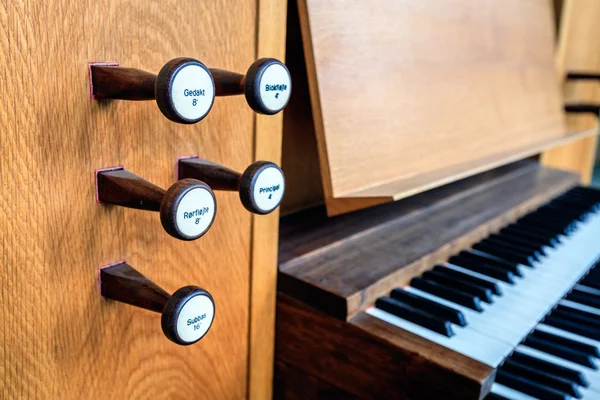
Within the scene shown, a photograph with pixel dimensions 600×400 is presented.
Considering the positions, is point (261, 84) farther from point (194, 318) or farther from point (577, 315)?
point (577, 315)

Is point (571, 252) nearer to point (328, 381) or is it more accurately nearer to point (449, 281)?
point (449, 281)

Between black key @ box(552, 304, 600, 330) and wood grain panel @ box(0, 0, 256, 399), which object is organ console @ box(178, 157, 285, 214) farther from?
black key @ box(552, 304, 600, 330)

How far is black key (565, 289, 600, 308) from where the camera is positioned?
114cm

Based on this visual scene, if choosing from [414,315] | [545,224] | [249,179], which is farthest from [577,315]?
[249,179]

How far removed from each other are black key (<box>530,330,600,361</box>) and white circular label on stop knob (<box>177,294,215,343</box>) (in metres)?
0.61

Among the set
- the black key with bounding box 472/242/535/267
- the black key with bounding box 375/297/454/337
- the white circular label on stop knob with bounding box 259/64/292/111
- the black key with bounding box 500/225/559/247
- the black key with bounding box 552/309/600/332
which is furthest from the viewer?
the black key with bounding box 500/225/559/247

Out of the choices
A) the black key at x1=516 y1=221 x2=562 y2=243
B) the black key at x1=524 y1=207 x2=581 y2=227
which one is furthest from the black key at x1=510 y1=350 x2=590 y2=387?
the black key at x1=524 y1=207 x2=581 y2=227

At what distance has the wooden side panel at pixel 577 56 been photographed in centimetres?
212

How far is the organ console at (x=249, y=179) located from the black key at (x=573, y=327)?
607mm

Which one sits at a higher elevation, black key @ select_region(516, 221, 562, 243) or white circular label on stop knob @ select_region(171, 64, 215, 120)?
white circular label on stop knob @ select_region(171, 64, 215, 120)

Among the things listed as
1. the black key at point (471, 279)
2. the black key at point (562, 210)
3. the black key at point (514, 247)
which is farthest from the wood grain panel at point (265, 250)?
the black key at point (562, 210)

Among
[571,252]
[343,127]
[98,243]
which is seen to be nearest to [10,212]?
[98,243]

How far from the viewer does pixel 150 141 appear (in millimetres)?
748

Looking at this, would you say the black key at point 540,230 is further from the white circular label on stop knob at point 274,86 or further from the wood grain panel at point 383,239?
the white circular label on stop knob at point 274,86
